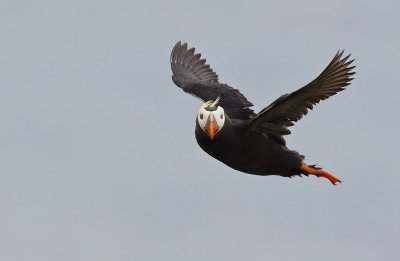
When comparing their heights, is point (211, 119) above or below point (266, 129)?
below

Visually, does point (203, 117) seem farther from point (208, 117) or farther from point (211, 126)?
point (211, 126)

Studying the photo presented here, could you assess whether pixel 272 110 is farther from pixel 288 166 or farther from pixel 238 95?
pixel 238 95

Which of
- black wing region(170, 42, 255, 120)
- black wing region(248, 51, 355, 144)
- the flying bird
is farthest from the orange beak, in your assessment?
black wing region(170, 42, 255, 120)

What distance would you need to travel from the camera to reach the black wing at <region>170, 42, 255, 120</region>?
22.0m

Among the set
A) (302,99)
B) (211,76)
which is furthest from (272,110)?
(211,76)

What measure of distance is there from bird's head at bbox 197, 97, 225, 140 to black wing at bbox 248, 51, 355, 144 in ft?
2.47

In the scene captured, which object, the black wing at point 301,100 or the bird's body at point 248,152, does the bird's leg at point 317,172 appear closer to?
the bird's body at point 248,152

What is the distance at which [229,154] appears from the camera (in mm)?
19766

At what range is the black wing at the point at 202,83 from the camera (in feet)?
72.3

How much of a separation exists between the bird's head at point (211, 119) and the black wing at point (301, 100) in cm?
75

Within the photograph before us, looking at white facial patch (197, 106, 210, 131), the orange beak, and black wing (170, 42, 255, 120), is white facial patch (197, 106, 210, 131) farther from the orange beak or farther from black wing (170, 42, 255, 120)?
black wing (170, 42, 255, 120)

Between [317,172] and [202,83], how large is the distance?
13.5 feet

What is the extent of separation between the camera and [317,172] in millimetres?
21391

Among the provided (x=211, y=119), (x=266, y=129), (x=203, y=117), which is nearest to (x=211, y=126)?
(x=211, y=119)
